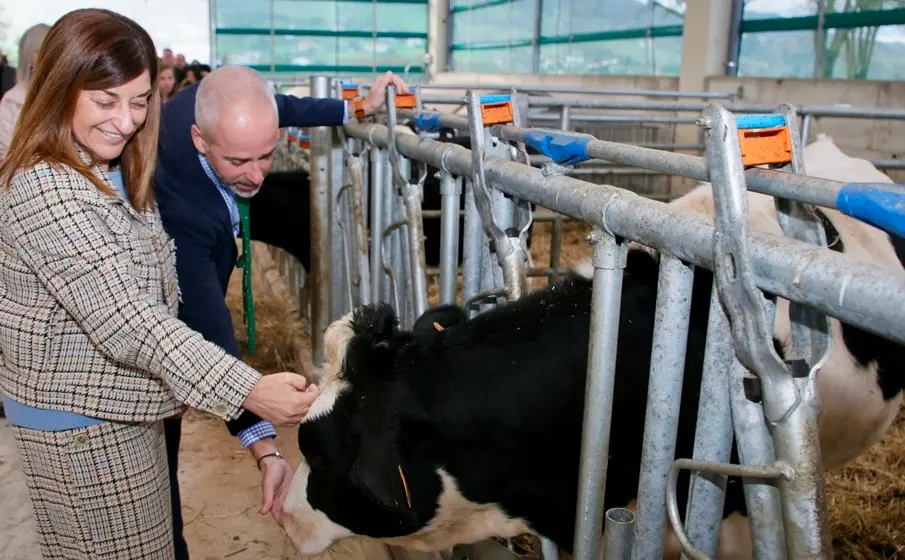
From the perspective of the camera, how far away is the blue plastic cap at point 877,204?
0.79 m

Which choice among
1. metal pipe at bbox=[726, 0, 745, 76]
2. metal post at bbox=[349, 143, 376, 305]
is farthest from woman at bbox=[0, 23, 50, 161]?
metal pipe at bbox=[726, 0, 745, 76]

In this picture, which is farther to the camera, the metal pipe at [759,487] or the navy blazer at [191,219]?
the navy blazer at [191,219]

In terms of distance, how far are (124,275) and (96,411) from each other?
13.2 inches

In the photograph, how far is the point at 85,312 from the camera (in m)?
1.44

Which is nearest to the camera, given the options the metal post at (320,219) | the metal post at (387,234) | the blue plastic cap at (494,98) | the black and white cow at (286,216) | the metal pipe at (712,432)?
the metal pipe at (712,432)

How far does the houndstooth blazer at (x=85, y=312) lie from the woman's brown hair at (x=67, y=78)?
0.04m

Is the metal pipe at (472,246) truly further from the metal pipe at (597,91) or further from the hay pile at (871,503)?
the metal pipe at (597,91)

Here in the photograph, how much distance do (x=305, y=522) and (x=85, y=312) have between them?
81cm

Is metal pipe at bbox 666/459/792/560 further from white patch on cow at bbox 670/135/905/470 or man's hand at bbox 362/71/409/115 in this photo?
man's hand at bbox 362/71/409/115

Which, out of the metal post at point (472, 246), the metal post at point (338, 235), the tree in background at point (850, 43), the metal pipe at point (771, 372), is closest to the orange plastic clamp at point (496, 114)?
the metal post at point (472, 246)

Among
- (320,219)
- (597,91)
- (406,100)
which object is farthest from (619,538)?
(597,91)

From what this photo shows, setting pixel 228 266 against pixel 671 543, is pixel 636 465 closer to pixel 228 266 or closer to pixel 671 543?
pixel 671 543

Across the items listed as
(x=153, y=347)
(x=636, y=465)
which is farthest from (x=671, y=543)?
(x=153, y=347)

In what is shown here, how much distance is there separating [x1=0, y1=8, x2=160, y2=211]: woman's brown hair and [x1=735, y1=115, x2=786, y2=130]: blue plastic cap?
113 centimetres
